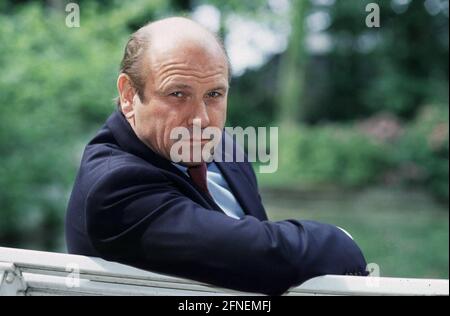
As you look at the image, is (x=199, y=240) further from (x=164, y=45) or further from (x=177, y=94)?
(x=164, y=45)

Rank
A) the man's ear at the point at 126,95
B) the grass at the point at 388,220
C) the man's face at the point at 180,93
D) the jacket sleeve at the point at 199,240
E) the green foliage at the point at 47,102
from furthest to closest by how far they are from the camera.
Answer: the grass at the point at 388,220 < the green foliage at the point at 47,102 < the man's ear at the point at 126,95 < the man's face at the point at 180,93 < the jacket sleeve at the point at 199,240

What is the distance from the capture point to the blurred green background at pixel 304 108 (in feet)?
19.2

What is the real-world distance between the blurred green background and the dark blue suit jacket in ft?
1.97

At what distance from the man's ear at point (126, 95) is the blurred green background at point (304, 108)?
318 mm

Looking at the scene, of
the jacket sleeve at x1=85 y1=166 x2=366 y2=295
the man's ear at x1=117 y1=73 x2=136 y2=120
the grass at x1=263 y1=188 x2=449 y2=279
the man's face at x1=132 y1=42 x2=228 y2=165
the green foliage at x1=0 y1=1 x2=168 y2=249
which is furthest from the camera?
the grass at x1=263 y1=188 x2=449 y2=279

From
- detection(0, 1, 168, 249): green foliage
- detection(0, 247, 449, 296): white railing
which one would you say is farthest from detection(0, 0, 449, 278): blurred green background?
detection(0, 247, 449, 296): white railing

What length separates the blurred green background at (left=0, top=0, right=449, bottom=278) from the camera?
5.85 m

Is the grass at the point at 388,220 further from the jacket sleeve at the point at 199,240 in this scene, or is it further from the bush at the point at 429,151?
the jacket sleeve at the point at 199,240

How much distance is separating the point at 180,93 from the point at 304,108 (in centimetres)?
1717

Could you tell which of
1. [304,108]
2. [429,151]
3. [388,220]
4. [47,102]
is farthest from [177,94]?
[304,108]

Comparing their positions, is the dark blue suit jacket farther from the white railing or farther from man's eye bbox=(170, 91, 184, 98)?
man's eye bbox=(170, 91, 184, 98)

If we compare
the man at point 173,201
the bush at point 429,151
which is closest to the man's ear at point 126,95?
the man at point 173,201

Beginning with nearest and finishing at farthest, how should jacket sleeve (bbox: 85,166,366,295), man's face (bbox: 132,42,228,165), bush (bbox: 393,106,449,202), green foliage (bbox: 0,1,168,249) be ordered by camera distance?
jacket sleeve (bbox: 85,166,366,295)
man's face (bbox: 132,42,228,165)
green foliage (bbox: 0,1,168,249)
bush (bbox: 393,106,449,202)
